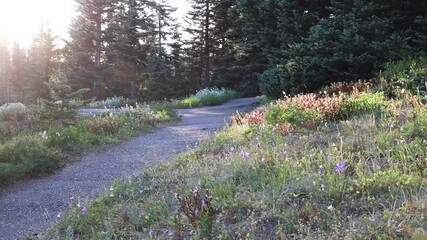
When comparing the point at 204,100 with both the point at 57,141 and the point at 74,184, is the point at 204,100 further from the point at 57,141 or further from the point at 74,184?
the point at 74,184

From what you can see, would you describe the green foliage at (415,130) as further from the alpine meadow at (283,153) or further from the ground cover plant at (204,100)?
the ground cover plant at (204,100)

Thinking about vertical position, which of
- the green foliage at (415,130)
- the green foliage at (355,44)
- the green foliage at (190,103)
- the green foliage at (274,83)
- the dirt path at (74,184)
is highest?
the green foliage at (355,44)

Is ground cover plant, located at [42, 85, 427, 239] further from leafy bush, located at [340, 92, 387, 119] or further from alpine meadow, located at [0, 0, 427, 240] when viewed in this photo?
leafy bush, located at [340, 92, 387, 119]

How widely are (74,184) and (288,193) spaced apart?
3681mm

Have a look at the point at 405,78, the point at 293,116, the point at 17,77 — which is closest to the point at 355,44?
the point at 405,78

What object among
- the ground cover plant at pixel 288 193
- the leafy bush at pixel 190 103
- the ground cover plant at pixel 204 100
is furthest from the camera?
the ground cover plant at pixel 204 100

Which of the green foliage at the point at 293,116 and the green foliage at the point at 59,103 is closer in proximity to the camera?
the green foliage at the point at 293,116

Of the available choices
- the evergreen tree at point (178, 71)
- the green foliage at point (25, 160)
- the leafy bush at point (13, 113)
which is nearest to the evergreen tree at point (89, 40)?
the evergreen tree at point (178, 71)

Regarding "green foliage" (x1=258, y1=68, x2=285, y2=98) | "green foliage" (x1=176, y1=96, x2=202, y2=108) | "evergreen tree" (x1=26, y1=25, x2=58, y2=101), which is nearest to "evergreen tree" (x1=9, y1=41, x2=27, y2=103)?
"evergreen tree" (x1=26, y1=25, x2=58, y2=101)

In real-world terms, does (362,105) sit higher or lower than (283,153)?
higher

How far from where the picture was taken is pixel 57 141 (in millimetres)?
7887

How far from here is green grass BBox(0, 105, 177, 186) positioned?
625cm

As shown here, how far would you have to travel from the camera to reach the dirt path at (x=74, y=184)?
4469 mm

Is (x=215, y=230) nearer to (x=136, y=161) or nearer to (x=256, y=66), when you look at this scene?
(x=136, y=161)
